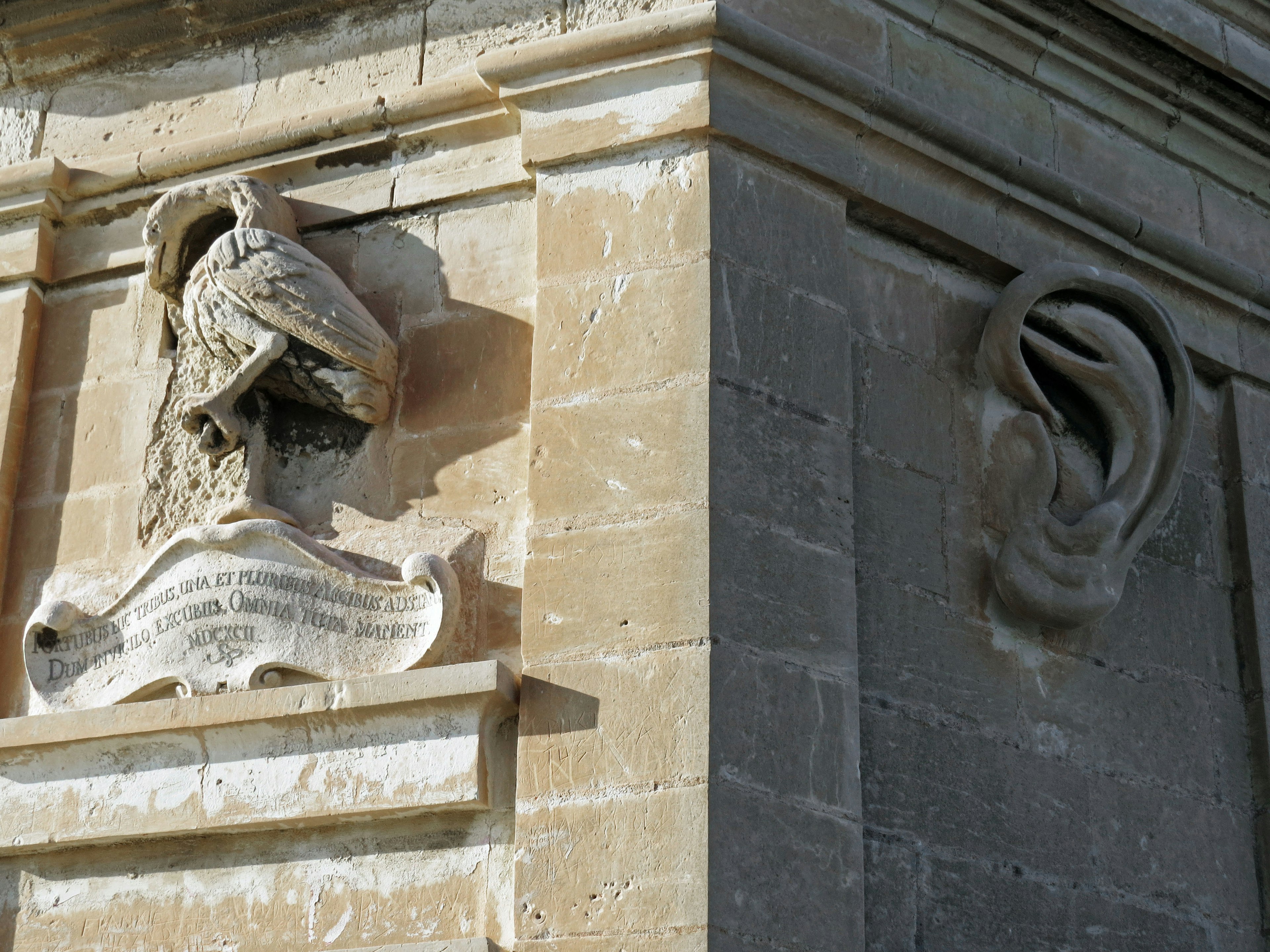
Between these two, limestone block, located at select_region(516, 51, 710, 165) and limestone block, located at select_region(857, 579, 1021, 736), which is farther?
limestone block, located at select_region(516, 51, 710, 165)

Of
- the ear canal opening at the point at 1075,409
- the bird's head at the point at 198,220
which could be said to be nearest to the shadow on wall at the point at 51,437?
the bird's head at the point at 198,220

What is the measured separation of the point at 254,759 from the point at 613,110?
1.97 metres

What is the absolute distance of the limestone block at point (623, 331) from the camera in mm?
4961

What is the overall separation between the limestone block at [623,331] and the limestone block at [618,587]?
423mm

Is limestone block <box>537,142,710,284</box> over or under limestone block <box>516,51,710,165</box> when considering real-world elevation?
under

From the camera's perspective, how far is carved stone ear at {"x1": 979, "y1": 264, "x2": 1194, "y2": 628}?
210 inches

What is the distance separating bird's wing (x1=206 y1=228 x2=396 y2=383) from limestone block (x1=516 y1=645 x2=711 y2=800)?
3.62ft

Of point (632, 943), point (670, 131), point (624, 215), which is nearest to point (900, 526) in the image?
point (624, 215)

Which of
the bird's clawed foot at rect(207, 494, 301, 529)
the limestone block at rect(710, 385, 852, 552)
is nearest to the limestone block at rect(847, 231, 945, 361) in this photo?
the limestone block at rect(710, 385, 852, 552)

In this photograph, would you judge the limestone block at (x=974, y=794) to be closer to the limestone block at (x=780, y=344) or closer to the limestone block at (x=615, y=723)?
the limestone block at (x=615, y=723)

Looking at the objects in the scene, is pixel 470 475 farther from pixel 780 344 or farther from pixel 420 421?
pixel 780 344

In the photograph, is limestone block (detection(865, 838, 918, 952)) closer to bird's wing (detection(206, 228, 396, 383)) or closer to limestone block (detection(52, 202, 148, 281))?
bird's wing (detection(206, 228, 396, 383))

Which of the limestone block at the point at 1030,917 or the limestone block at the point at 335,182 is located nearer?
the limestone block at the point at 1030,917

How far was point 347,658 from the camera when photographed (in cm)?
489
